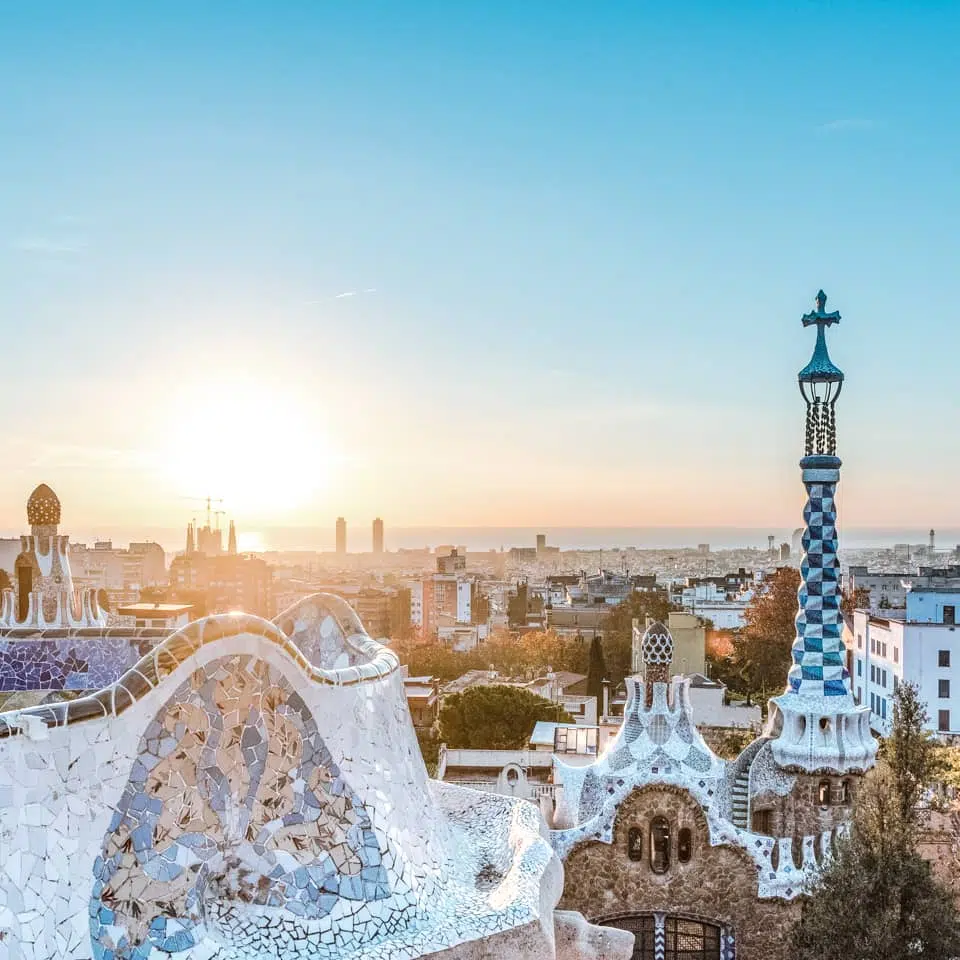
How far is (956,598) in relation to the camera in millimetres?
25812

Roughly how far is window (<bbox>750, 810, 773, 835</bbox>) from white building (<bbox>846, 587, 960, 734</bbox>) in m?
11.8

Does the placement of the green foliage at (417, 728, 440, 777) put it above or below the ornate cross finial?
below

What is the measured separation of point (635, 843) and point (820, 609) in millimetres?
3082

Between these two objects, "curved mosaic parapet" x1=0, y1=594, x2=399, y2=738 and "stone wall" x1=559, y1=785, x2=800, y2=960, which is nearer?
"curved mosaic parapet" x1=0, y1=594, x2=399, y2=738

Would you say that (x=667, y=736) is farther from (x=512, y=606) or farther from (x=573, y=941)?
(x=512, y=606)

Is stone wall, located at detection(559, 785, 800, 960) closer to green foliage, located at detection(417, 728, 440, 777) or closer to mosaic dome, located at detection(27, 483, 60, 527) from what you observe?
mosaic dome, located at detection(27, 483, 60, 527)

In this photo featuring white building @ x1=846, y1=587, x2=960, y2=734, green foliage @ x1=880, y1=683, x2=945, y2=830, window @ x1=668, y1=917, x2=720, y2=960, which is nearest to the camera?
window @ x1=668, y1=917, x2=720, y2=960

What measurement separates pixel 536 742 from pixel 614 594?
199 feet

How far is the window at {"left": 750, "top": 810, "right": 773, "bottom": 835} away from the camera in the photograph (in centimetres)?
1085

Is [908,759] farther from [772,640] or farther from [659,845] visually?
[772,640]

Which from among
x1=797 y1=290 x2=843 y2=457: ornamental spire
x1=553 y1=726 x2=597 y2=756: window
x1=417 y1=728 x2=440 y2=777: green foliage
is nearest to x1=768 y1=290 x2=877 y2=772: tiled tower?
x1=797 y1=290 x2=843 y2=457: ornamental spire

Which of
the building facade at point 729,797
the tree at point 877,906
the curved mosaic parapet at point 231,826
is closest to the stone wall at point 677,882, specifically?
the building facade at point 729,797

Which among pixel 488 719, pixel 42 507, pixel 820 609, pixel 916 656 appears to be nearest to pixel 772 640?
pixel 916 656

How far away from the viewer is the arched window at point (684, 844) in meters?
10.2
